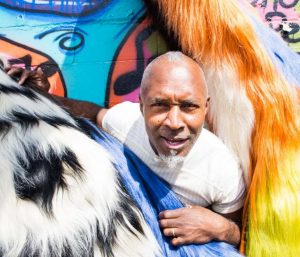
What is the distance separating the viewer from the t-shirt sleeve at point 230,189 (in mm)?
1339

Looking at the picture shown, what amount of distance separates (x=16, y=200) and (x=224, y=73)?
0.75 meters

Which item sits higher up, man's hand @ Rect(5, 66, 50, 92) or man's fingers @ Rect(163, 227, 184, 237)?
man's hand @ Rect(5, 66, 50, 92)

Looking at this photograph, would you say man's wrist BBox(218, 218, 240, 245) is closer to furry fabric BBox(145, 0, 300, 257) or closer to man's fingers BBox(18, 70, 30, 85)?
furry fabric BBox(145, 0, 300, 257)

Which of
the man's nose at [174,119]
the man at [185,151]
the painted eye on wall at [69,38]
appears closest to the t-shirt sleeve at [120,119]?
the man at [185,151]

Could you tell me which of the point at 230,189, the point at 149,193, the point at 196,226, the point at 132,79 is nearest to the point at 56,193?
the point at 149,193

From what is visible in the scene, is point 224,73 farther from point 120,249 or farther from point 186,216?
point 120,249

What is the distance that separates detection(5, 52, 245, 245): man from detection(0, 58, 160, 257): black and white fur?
192 millimetres

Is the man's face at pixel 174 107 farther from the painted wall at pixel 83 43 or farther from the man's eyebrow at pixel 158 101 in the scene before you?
the painted wall at pixel 83 43

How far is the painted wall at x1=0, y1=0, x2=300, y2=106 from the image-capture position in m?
1.89

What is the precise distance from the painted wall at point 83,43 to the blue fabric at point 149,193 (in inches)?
27.4

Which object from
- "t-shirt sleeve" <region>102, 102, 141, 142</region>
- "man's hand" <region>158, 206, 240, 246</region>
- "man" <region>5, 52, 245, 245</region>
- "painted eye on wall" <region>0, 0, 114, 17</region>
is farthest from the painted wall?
"man's hand" <region>158, 206, 240, 246</region>

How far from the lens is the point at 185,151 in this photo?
4.20 feet

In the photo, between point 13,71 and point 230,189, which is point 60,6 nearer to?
point 13,71

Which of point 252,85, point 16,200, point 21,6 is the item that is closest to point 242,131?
point 252,85
